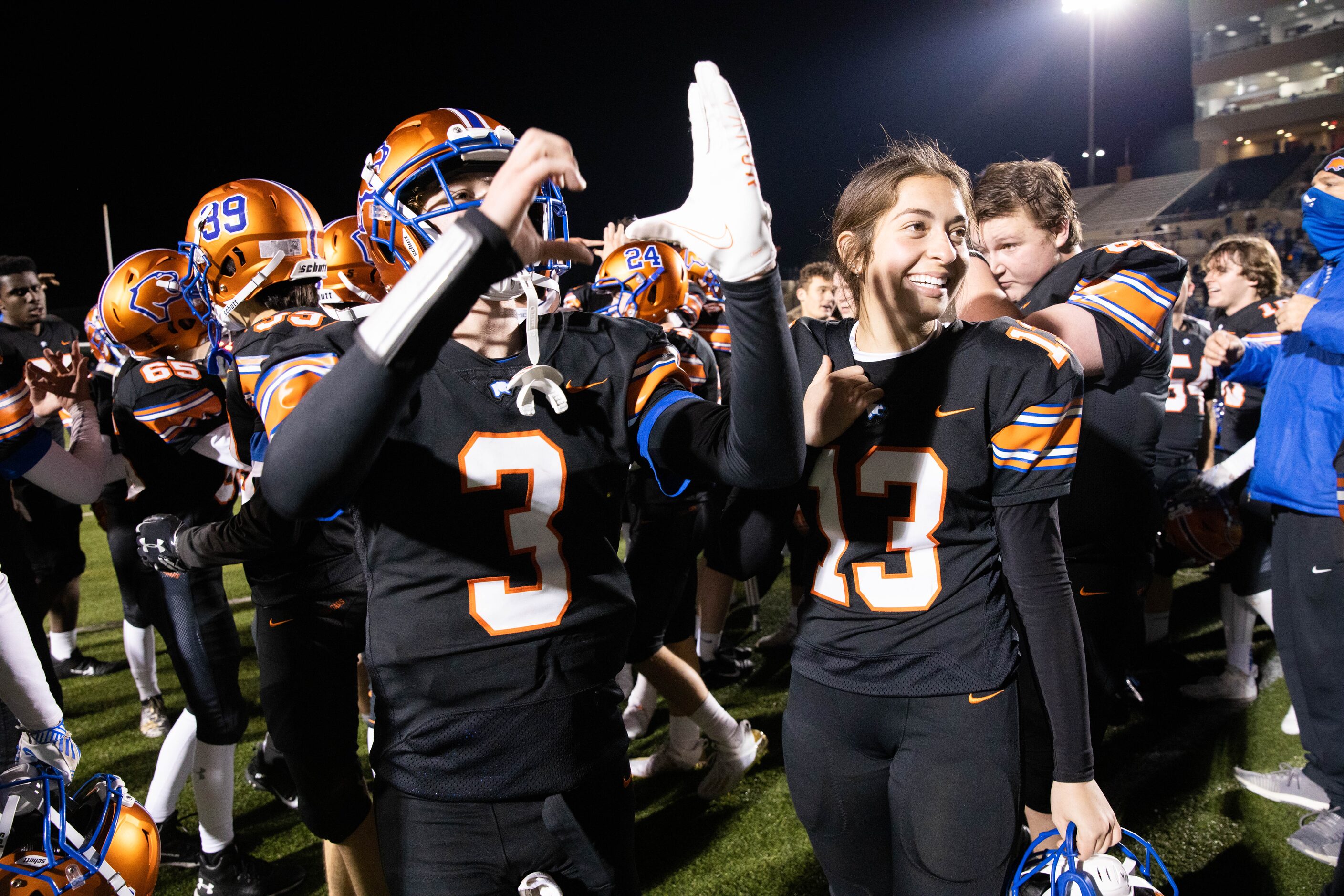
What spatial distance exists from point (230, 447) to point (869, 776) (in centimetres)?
237

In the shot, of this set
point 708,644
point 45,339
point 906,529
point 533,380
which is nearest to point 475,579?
point 533,380

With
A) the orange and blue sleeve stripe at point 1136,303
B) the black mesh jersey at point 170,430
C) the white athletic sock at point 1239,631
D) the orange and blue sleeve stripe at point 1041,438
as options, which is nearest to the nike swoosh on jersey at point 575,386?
the orange and blue sleeve stripe at point 1041,438

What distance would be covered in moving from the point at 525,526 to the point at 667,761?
8.48 ft

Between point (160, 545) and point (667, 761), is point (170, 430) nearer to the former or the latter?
point (160, 545)

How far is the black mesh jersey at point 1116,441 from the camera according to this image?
2240mm

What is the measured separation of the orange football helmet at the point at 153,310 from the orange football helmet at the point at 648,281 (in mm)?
2333

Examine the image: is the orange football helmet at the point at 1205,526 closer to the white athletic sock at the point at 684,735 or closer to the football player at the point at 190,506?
the white athletic sock at the point at 684,735

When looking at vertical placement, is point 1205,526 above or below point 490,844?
below

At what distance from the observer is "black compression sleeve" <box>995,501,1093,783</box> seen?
1.56 m

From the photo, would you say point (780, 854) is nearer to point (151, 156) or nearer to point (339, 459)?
point (339, 459)

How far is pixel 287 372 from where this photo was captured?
141 cm

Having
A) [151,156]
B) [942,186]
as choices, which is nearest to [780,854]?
[942,186]

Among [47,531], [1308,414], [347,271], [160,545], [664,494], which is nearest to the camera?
[664,494]

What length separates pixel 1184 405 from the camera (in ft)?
15.7
